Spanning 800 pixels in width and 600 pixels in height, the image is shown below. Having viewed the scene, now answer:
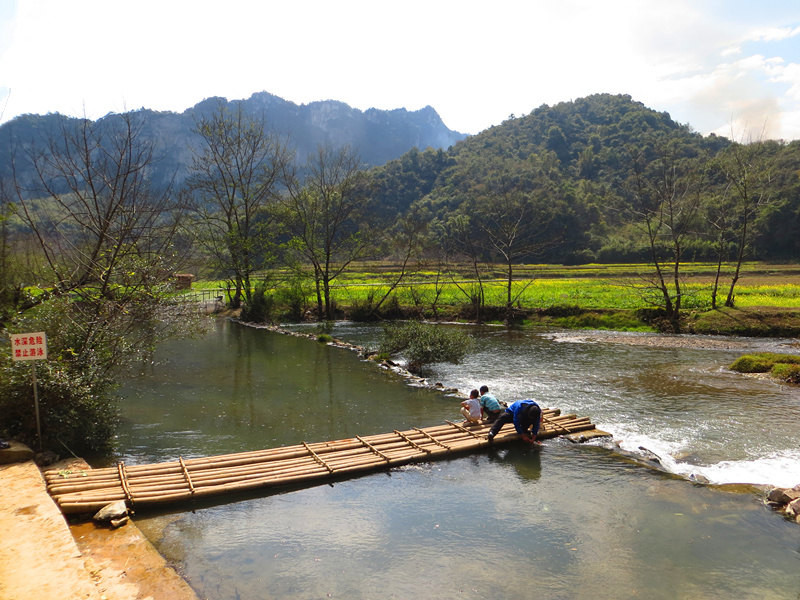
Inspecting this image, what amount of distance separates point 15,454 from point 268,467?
14.3ft

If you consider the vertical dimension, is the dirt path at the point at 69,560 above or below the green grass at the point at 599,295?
below

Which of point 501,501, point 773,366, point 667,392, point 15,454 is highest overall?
point 15,454

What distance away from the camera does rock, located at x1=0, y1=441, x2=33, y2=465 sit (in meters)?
9.16

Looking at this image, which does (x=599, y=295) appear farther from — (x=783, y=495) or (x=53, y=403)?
(x=53, y=403)

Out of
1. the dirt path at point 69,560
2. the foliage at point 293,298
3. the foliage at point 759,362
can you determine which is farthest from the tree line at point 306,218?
the foliage at point 759,362

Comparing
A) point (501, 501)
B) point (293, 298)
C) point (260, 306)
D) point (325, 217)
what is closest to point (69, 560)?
point (501, 501)

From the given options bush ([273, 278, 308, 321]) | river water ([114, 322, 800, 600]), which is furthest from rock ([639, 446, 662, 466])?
bush ([273, 278, 308, 321])

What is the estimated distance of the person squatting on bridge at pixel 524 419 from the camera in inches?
470

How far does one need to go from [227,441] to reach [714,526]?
33.0 ft

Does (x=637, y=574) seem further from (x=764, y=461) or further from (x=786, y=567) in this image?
(x=764, y=461)

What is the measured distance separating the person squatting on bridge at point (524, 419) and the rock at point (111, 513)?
7.33 meters

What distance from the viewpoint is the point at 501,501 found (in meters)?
9.41

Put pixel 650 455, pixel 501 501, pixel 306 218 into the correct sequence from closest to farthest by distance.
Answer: pixel 501 501, pixel 650 455, pixel 306 218

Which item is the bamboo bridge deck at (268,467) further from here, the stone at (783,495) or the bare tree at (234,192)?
the bare tree at (234,192)
